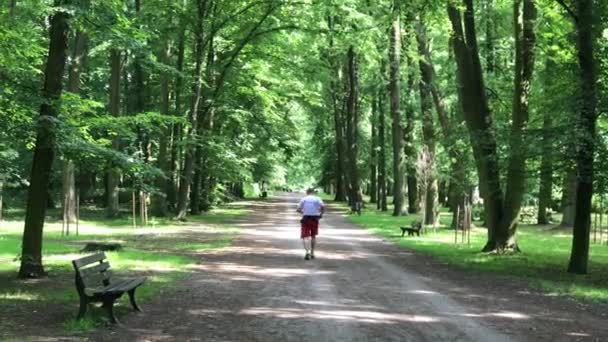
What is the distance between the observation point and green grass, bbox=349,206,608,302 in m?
12.4

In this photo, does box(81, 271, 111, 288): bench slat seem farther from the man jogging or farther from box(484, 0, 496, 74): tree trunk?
box(484, 0, 496, 74): tree trunk

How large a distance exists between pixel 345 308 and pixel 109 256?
769 cm

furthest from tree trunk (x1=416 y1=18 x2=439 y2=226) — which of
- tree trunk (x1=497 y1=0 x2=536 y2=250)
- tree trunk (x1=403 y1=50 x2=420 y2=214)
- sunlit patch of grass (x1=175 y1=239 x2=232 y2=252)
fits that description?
sunlit patch of grass (x1=175 y1=239 x2=232 y2=252)

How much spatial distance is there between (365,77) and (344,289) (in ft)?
130

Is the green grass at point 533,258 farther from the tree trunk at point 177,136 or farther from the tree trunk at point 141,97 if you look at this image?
the tree trunk at point 141,97

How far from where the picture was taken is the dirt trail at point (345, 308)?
7781 millimetres

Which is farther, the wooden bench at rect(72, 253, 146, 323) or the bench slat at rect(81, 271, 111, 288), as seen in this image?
the bench slat at rect(81, 271, 111, 288)

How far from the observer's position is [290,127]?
42.5 meters

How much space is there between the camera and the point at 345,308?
937 cm

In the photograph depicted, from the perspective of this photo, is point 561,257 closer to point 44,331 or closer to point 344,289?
point 344,289

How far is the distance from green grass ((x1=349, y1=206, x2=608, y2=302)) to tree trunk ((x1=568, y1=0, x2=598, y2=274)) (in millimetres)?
753

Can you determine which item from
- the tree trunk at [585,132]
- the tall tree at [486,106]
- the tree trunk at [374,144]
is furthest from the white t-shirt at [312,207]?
the tree trunk at [374,144]

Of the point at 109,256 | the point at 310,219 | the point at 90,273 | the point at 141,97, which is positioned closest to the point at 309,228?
the point at 310,219

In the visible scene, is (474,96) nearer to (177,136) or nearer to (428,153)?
(428,153)
